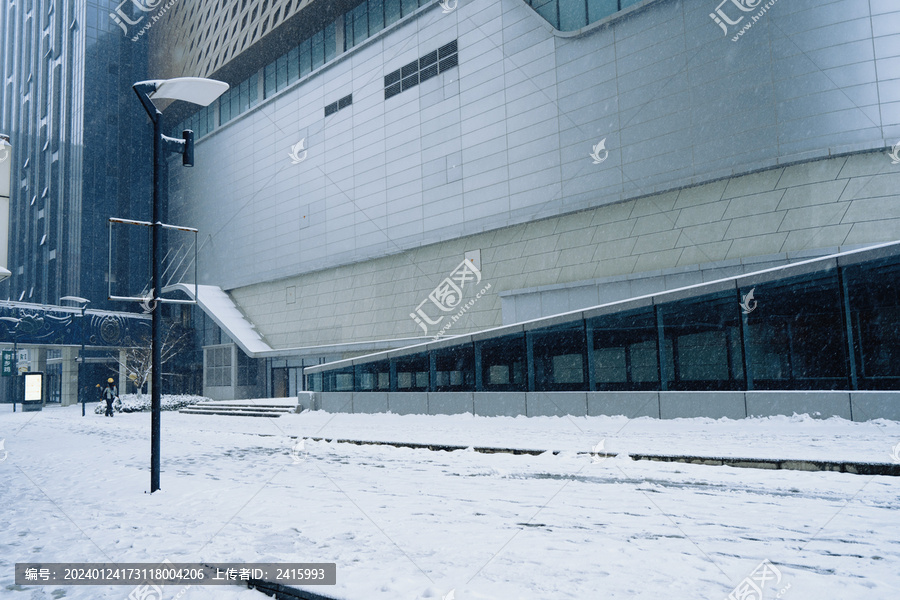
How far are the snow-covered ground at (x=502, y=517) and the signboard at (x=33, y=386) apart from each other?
32.5 metres

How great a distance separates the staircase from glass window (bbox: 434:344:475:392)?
908 centimetres

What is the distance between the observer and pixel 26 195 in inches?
2931

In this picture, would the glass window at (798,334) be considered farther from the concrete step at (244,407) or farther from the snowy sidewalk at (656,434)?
the concrete step at (244,407)

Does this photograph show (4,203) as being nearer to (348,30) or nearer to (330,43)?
(348,30)

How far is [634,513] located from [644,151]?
1902 centimetres

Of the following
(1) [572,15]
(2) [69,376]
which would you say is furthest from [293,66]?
(2) [69,376]

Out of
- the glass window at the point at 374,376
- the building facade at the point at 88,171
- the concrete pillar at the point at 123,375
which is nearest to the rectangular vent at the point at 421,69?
the glass window at the point at 374,376

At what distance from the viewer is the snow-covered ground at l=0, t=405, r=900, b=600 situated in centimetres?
477

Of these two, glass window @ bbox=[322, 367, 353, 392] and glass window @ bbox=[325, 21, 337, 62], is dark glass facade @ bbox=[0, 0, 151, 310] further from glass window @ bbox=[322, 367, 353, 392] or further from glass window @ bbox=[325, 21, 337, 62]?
glass window @ bbox=[322, 367, 353, 392]

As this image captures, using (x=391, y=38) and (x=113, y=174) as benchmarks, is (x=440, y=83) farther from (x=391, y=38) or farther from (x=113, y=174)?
(x=113, y=174)

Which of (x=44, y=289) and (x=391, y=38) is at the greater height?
(x=391, y=38)

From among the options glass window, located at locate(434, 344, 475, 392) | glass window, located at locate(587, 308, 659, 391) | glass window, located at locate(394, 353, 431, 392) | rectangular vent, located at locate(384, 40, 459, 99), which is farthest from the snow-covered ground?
rectangular vent, located at locate(384, 40, 459, 99)

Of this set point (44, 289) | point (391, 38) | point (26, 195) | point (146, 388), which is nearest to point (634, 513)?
point (391, 38)

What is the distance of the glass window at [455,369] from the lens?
803 inches
